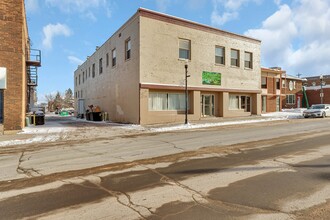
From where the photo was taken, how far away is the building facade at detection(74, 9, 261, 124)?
21.0 metres

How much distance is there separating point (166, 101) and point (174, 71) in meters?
2.60

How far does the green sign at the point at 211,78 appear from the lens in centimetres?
2428

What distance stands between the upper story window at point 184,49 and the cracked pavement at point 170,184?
15251 mm

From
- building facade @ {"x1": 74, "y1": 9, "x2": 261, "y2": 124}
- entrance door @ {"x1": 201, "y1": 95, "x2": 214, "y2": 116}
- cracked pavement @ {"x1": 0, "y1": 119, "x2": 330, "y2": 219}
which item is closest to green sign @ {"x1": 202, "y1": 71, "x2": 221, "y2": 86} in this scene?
building facade @ {"x1": 74, "y1": 9, "x2": 261, "y2": 124}

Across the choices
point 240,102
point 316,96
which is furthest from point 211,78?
point 316,96

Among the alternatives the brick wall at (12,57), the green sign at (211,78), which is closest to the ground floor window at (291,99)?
the green sign at (211,78)

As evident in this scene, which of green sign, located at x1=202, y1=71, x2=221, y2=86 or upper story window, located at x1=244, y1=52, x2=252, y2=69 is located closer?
green sign, located at x1=202, y1=71, x2=221, y2=86

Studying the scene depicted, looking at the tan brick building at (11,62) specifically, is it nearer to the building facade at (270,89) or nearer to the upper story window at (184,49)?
the upper story window at (184,49)

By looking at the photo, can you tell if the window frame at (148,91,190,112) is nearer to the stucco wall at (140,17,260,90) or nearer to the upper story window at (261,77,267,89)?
the stucco wall at (140,17,260,90)

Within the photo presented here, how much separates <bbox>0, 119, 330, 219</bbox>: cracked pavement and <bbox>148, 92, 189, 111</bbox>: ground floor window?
40.8 ft

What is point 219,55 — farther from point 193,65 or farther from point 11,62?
point 11,62

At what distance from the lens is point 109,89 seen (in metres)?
27.7

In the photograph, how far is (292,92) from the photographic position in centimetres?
4953

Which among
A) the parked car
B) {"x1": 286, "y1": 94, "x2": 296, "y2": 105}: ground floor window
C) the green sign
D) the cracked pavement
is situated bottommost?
the cracked pavement
